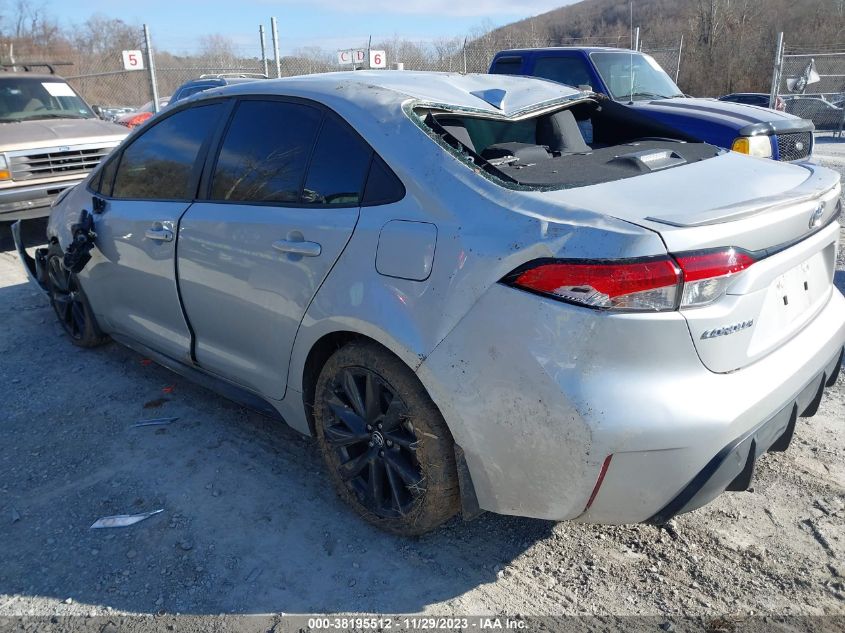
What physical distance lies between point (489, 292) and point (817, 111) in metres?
22.3

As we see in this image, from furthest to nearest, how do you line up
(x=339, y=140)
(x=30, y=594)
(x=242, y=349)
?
(x=242, y=349), (x=339, y=140), (x=30, y=594)

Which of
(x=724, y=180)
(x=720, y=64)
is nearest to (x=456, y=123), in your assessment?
(x=724, y=180)

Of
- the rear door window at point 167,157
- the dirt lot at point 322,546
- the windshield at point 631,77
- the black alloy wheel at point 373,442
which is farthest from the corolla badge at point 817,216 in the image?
the windshield at point 631,77

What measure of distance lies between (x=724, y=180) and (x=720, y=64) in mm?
27978

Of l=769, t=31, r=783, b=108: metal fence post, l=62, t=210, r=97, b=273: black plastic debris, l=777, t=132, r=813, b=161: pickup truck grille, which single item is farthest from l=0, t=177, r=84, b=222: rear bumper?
l=769, t=31, r=783, b=108: metal fence post

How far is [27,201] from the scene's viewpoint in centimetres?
773

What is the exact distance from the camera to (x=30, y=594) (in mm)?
2570

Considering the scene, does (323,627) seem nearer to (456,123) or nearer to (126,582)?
(126,582)

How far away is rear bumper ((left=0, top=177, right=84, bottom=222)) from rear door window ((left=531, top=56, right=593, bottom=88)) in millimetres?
5647

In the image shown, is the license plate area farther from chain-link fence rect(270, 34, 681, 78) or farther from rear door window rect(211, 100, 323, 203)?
chain-link fence rect(270, 34, 681, 78)

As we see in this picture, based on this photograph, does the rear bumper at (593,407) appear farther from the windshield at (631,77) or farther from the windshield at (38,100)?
the windshield at (38,100)

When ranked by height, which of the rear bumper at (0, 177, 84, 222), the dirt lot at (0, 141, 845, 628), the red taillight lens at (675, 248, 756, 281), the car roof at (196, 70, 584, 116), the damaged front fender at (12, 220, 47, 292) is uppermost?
the car roof at (196, 70, 584, 116)

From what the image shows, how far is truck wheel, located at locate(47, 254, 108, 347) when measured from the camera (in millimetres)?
4633

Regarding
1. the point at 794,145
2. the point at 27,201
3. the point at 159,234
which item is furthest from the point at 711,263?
the point at 27,201
